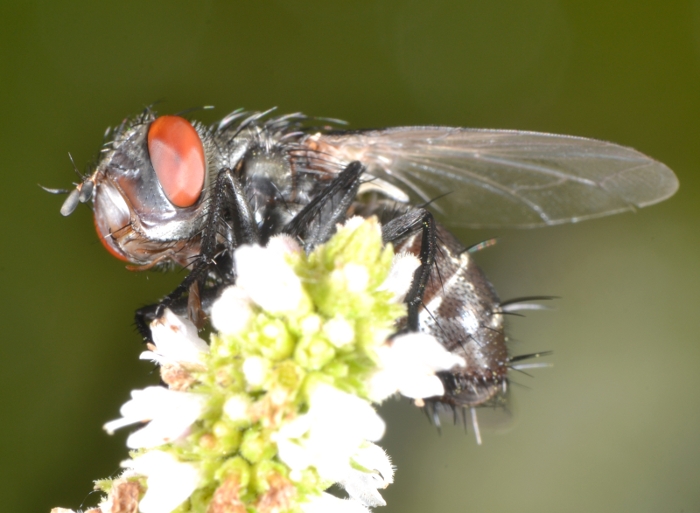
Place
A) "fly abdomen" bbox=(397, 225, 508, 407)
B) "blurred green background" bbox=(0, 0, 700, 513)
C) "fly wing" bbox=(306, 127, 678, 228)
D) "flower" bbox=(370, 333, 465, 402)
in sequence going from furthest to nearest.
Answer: "blurred green background" bbox=(0, 0, 700, 513)
"fly wing" bbox=(306, 127, 678, 228)
"fly abdomen" bbox=(397, 225, 508, 407)
"flower" bbox=(370, 333, 465, 402)

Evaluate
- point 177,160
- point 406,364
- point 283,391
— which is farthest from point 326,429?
point 177,160

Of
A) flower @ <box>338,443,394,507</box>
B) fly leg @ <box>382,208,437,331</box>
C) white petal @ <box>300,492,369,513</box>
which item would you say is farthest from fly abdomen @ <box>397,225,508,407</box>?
white petal @ <box>300,492,369,513</box>

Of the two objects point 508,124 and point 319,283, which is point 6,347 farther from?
point 508,124

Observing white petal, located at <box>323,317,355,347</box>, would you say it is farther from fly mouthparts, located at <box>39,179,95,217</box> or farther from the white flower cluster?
fly mouthparts, located at <box>39,179,95,217</box>

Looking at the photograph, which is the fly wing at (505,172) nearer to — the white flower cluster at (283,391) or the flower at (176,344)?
the flower at (176,344)

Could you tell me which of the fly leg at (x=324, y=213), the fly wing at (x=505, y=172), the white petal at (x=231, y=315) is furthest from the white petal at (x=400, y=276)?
the fly wing at (x=505, y=172)

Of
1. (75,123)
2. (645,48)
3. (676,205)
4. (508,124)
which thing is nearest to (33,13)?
(75,123)
